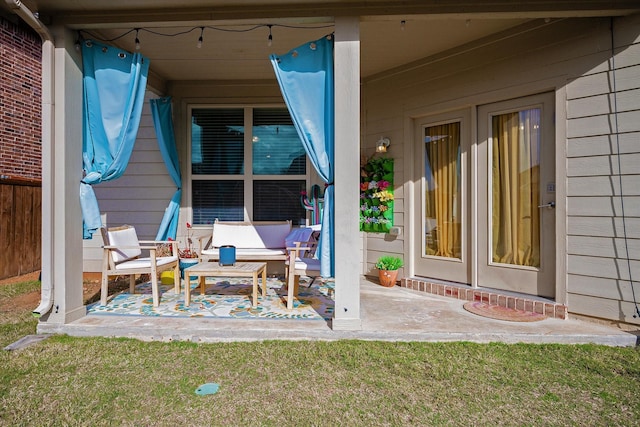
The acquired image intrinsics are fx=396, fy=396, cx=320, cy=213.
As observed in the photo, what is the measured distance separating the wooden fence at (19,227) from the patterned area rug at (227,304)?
2.76m

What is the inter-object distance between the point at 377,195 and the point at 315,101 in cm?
198

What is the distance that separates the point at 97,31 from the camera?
3752 mm

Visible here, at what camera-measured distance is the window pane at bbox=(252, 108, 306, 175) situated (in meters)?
5.64

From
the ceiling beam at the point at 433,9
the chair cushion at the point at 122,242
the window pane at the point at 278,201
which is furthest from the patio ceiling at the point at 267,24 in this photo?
the chair cushion at the point at 122,242

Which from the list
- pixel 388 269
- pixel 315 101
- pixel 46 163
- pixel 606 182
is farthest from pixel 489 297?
pixel 46 163

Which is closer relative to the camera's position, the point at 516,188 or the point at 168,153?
the point at 516,188

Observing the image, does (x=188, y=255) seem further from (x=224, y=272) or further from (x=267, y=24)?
(x=267, y=24)

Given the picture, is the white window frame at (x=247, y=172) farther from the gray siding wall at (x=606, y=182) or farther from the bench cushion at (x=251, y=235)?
the gray siding wall at (x=606, y=182)

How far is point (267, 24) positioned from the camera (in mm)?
3279

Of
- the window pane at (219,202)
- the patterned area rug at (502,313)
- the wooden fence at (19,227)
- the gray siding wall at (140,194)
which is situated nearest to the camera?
the patterned area rug at (502,313)

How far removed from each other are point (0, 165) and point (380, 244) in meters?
6.55

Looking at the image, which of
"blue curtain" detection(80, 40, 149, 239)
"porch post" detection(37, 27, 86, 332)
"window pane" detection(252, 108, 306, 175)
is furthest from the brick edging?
"porch post" detection(37, 27, 86, 332)

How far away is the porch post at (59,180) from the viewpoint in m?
3.24

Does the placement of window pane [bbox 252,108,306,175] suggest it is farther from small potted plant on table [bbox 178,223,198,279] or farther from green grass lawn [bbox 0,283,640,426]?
green grass lawn [bbox 0,283,640,426]
